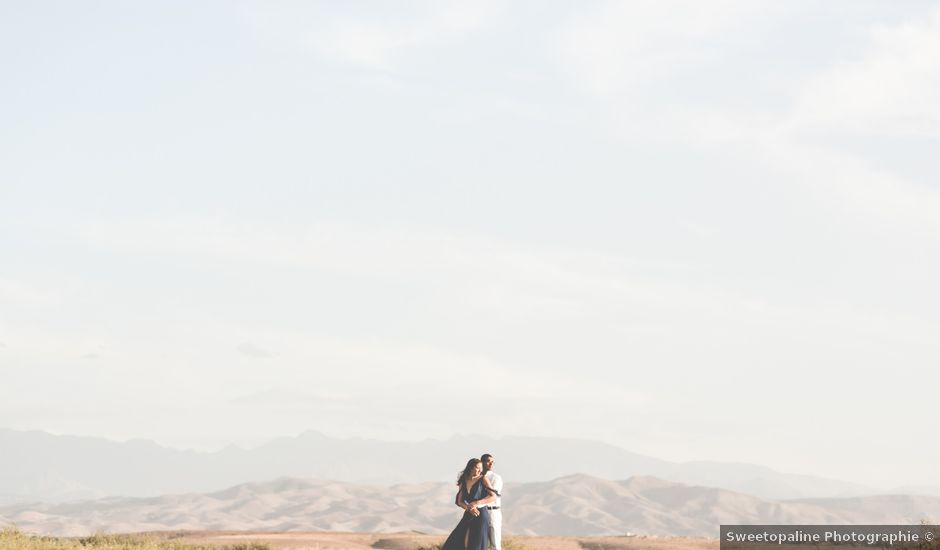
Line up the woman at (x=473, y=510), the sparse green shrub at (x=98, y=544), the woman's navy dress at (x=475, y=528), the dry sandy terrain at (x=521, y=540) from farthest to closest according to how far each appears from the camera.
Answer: the dry sandy terrain at (x=521, y=540), the sparse green shrub at (x=98, y=544), the woman's navy dress at (x=475, y=528), the woman at (x=473, y=510)

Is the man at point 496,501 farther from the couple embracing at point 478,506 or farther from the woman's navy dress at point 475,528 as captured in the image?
the woman's navy dress at point 475,528

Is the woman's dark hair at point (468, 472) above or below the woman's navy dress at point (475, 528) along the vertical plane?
above

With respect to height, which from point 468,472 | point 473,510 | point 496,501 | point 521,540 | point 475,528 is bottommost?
point 521,540

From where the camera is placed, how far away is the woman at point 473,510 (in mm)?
22469

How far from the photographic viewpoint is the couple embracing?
22.5 metres

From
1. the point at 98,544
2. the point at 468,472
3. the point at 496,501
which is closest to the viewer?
the point at 468,472

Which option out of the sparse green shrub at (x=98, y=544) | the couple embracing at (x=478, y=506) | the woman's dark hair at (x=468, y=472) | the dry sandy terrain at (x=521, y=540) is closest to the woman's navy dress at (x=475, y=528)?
the couple embracing at (x=478, y=506)

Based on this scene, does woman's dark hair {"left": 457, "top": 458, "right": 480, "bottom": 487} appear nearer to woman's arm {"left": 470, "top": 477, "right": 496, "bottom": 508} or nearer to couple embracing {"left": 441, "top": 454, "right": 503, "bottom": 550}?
couple embracing {"left": 441, "top": 454, "right": 503, "bottom": 550}

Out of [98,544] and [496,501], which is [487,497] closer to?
[496,501]

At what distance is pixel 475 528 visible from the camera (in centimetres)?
2291

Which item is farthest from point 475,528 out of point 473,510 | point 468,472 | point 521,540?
Answer: point 521,540

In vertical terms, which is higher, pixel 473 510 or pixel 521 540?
pixel 473 510

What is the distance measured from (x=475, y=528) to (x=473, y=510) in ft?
1.75

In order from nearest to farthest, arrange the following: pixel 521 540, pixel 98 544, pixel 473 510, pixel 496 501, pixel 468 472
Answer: pixel 468 472
pixel 473 510
pixel 496 501
pixel 98 544
pixel 521 540
